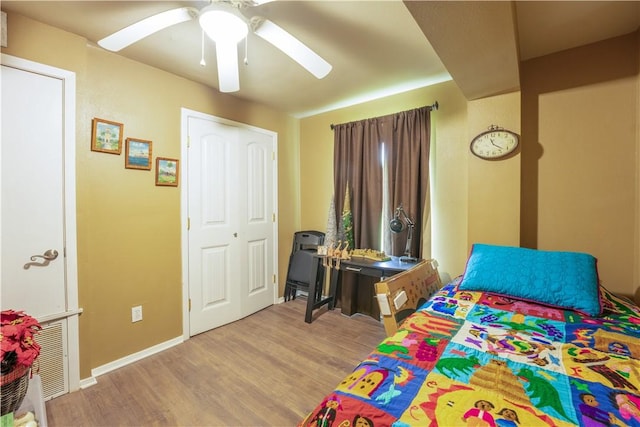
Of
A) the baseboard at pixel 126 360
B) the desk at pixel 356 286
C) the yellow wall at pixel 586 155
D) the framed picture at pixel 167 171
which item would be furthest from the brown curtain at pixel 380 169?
the baseboard at pixel 126 360

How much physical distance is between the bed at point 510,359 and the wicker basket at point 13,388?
118cm

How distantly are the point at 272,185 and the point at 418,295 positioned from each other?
2141 mm

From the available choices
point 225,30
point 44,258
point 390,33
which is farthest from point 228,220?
point 390,33

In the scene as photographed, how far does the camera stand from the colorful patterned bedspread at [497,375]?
2.37 ft

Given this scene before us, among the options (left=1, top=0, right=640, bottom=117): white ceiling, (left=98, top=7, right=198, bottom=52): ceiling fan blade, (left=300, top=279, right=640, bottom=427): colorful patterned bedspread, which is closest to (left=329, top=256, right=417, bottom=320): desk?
(left=300, top=279, right=640, bottom=427): colorful patterned bedspread

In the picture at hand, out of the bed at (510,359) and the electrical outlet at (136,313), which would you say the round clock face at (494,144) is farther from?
the electrical outlet at (136,313)

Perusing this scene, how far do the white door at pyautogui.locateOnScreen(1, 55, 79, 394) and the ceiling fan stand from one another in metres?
0.66

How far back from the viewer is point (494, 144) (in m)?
2.07

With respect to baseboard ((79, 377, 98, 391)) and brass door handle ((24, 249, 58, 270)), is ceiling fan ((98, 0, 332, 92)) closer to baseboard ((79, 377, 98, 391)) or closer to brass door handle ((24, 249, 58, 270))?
brass door handle ((24, 249, 58, 270))

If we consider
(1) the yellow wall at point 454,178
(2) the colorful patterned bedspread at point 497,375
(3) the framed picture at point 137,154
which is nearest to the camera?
(2) the colorful patterned bedspread at point 497,375

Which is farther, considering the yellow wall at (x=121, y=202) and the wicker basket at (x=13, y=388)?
the yellow wall at (x=121, y=202)

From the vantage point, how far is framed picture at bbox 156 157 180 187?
2320 millimetres

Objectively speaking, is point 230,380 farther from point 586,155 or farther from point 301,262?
point 586,155

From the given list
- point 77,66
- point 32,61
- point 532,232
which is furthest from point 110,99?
point 532,232
